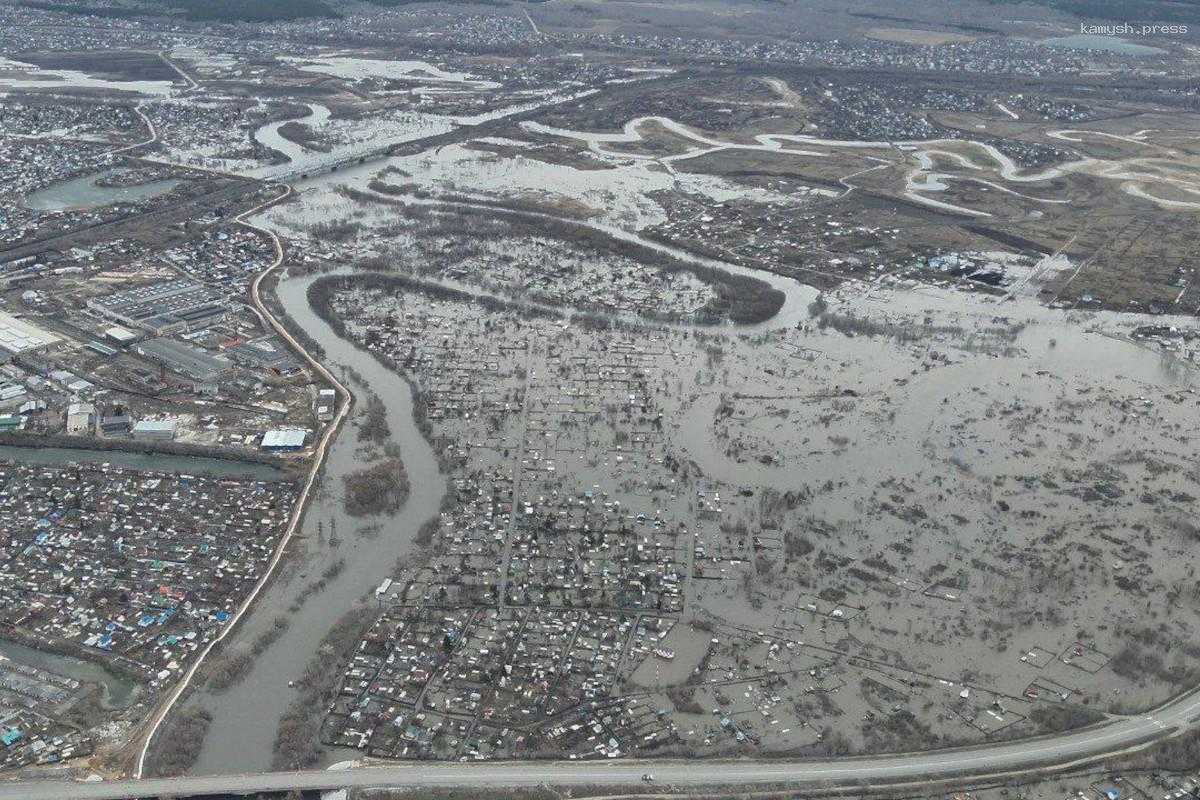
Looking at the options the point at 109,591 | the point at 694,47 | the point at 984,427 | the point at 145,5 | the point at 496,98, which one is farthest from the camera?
the point at 145,5

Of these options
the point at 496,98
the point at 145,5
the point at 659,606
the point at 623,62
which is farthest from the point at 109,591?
the point at 145,5

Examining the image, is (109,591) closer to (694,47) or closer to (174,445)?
(174,445)

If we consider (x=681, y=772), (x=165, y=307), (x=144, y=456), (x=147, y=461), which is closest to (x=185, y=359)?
(x=165, y=307)

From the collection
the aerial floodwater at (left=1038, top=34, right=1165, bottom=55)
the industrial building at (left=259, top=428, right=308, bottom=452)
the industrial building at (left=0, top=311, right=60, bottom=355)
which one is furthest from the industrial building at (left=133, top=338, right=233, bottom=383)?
the aerial floodwater at (left=1038, top=34, right=1165, bottom=55)

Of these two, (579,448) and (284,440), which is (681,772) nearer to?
(579,448)

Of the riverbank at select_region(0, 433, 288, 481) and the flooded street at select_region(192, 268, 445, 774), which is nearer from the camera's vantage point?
the flooded street at select_region(192, 268, 445, 774)

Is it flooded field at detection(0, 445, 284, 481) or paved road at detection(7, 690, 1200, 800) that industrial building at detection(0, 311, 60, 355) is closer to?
flooded field at detection(0, 445, 284, 481)
